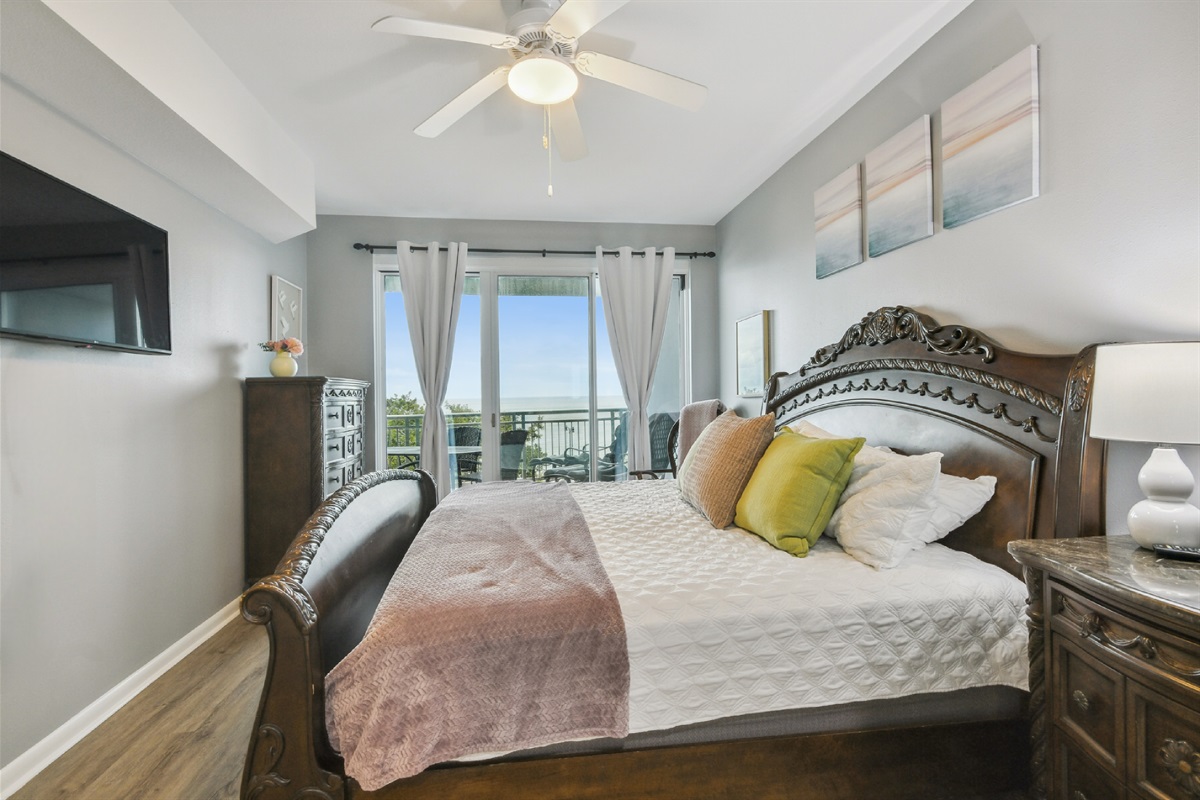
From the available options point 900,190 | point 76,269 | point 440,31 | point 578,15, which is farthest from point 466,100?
point 900,190

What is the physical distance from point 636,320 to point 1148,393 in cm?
353

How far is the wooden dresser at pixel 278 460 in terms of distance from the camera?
3213mm

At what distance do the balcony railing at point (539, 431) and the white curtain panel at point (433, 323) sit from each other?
22 centimetres

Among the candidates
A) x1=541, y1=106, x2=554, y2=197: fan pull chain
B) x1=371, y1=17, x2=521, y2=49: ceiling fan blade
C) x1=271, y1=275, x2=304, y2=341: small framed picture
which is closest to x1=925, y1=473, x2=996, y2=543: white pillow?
x1=541, y1=106, x2=554, y2=197: fan pull chain

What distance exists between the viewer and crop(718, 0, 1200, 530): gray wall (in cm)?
133

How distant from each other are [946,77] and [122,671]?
160 inches

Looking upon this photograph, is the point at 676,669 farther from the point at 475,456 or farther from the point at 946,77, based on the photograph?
the point at 475,456

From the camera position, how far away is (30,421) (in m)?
1.77

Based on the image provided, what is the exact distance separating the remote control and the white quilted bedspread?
0.37 m

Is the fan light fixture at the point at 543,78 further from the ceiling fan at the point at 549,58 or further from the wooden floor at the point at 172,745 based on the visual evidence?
the wooden floor at the point at 172,745

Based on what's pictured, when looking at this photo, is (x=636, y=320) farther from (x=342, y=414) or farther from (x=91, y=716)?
(x=91, y=716)

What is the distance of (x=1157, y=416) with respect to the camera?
1.09 metres

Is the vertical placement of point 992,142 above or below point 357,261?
below

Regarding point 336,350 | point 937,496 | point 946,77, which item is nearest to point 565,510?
point 937,496
